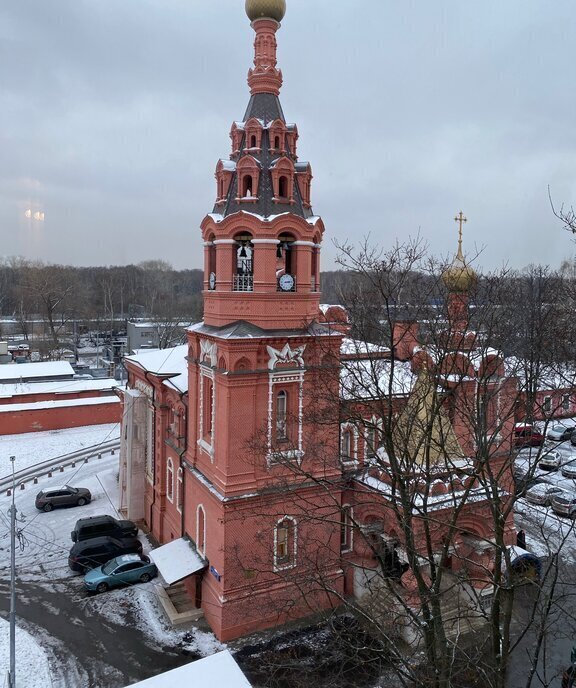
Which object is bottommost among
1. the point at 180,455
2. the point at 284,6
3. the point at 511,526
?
the point at 511,526

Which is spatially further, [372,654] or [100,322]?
[100,322]

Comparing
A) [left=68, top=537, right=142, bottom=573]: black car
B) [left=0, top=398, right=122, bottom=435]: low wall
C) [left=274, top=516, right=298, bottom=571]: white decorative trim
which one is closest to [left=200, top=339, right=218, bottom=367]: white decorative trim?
[left=274, top=516, right=298, bottom=571]: white decorative trim

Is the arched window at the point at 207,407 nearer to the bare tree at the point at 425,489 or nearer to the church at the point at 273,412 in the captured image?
the church at the point at 273,412

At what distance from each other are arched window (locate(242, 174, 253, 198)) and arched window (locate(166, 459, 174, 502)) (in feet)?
29.2

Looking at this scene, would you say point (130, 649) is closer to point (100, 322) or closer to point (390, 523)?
point (390, 523)

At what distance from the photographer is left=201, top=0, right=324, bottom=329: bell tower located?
12.9 metres

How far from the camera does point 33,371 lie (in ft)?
124

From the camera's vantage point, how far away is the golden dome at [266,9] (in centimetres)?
1314

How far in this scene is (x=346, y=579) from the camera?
14.6 meters

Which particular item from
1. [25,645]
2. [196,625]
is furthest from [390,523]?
[25,645]

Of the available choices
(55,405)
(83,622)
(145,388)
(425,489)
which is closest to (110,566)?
(83,622)

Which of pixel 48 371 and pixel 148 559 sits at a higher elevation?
pixel 48 371

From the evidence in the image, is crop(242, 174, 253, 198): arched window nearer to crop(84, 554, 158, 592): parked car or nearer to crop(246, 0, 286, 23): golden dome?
crop(246, 0, 286, 23): golden dome

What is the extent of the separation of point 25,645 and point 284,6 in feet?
56.2
